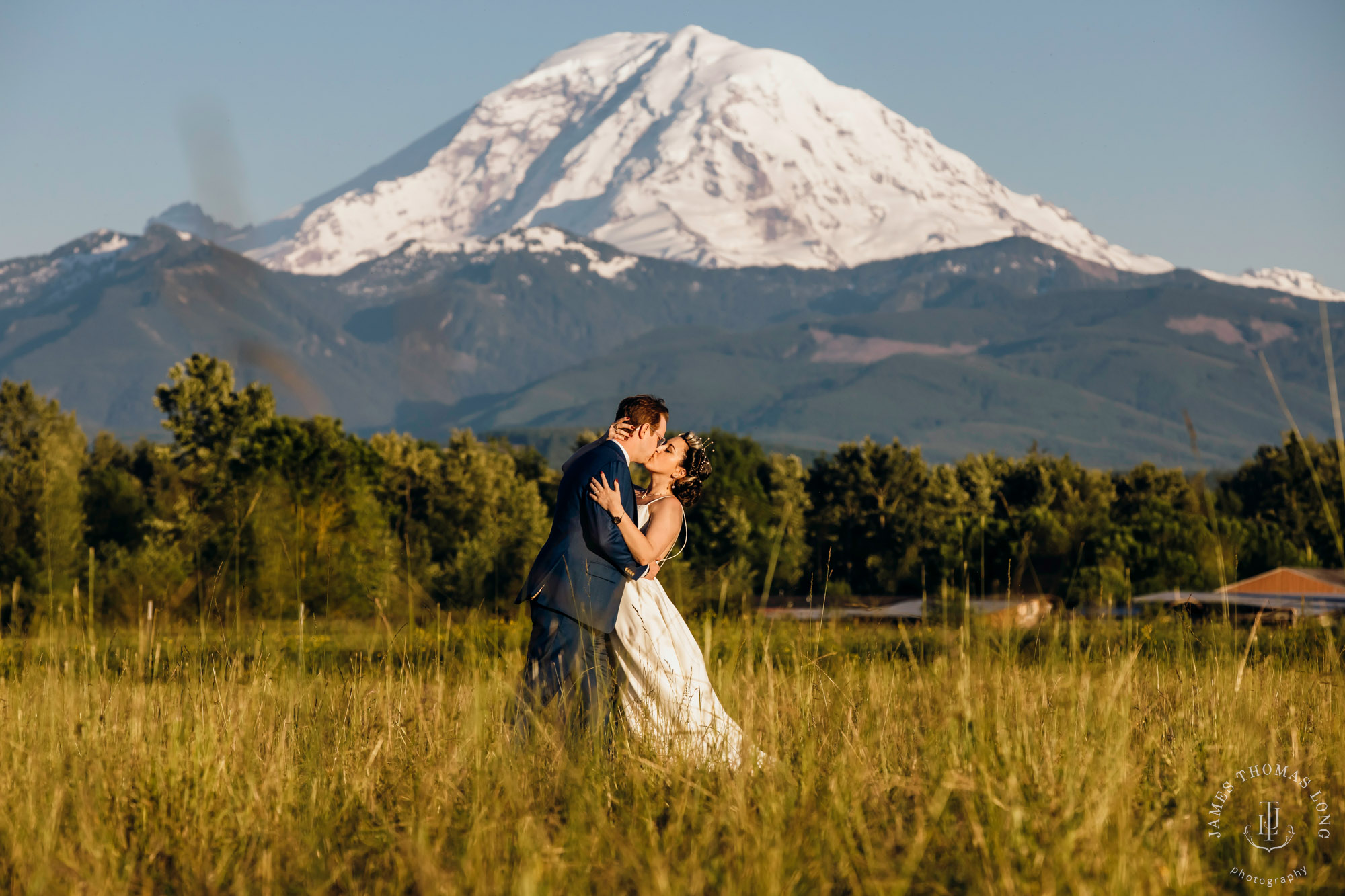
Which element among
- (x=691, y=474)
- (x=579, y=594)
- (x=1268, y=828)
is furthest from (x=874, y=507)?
(x=1268, y=828)

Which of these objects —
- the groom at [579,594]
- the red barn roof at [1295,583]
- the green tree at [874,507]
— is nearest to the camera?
the groom at [579,594]

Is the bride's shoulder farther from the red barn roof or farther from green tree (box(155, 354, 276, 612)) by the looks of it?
green tree (box(155, 354, 276, 612))

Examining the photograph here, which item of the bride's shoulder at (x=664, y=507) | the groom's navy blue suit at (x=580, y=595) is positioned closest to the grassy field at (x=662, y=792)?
the groom's navy blue suit at (x=580, y=595)

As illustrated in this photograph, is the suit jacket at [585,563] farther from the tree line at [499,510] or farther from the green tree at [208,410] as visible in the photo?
the green tree at [208,410]

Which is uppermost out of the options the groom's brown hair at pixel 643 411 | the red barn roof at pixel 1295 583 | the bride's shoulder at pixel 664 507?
the groom's brown hair at pixel 643 411

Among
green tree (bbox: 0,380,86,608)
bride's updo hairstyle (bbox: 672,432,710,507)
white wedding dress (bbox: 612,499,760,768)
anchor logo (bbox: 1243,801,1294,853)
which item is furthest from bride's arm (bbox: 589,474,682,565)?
green tree (bbox: 0,380,86,608)

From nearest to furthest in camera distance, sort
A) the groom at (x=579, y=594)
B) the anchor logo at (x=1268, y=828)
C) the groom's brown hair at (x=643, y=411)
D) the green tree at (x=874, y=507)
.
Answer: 1. the anchor logo at (x=1268, y=828)
2. the groom at (x=579, y=594)
3. the groom's brown hair at (x=643, y=411)
4. the green tree at (x=874, y=507)

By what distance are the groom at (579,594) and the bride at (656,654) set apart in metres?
0.06

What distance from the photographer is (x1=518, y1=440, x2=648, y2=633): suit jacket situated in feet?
17.8

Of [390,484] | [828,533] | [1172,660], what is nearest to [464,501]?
[390,484]

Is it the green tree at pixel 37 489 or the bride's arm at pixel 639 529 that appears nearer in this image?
the bride's arm at pixel 639 529

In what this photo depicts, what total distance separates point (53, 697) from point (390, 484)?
69180 millimetres

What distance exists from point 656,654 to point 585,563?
50 cm

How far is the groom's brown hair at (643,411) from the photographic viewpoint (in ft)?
19.1
